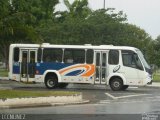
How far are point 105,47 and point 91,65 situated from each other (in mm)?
1444

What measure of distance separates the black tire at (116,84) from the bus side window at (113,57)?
1033 mm

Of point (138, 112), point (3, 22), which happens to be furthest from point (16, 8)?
point (138, 112)

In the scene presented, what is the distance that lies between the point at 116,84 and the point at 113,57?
5.64ft

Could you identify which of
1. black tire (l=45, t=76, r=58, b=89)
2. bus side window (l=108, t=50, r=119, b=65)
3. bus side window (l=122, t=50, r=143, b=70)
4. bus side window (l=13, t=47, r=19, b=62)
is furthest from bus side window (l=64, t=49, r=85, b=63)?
bus side window (l=13, t=47, r=19, b=62)

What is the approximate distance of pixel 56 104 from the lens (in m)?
22.2

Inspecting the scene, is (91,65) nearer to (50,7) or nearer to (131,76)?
(131,76)

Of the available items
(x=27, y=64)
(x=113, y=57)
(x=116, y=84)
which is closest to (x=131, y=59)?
(x=113, y=57)

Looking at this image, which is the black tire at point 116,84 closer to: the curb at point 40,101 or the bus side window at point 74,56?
the bus side window at point 74,56

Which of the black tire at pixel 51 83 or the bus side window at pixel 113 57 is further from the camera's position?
the black tire at pixel 51 83

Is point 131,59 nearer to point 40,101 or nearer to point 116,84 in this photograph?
point 116,84

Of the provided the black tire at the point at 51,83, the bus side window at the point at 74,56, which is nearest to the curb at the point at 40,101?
the bus side window at the point at 74,56

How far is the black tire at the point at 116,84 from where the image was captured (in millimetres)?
32781

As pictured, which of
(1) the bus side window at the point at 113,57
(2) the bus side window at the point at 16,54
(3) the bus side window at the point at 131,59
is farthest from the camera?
A: (2) the bus side window at the point at 16,54

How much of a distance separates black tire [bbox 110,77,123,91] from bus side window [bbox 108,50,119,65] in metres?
1.03
